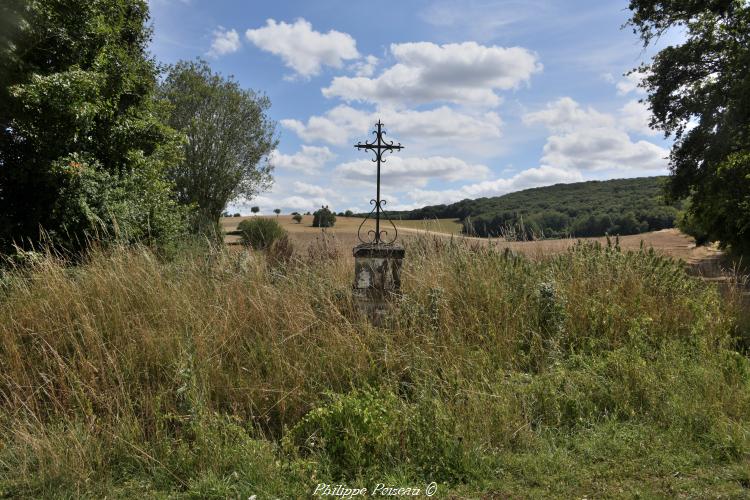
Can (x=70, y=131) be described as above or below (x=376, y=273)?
above

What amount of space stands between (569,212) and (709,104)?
12503mm

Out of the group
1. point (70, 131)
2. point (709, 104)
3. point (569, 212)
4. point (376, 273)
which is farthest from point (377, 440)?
point (569, 212)

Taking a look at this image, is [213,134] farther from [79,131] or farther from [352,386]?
[352,386]

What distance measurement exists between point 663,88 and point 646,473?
16927mm

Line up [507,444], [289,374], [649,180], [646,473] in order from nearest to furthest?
[646,473] < [507,444] < [289,374] < [649,180]

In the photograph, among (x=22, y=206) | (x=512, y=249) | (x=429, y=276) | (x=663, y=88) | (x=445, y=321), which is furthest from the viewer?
(x=663, y=88)

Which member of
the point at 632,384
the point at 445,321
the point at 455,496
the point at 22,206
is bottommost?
the point at 455,496

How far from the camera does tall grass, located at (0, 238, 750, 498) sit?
314 centimetres

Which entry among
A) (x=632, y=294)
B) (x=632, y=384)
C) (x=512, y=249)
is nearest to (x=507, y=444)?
(x=632, y=384)

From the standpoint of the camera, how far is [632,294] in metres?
5.96

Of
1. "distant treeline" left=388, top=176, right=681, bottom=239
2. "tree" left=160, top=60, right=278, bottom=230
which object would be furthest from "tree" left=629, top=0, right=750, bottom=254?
"tree" left=160, top=60, right=278, bottom=230

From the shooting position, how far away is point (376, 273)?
17.0ft

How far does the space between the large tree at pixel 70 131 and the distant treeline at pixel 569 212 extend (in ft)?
19.2

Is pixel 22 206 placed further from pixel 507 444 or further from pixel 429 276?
pixel 507 444
